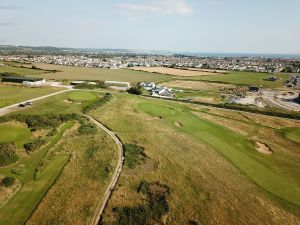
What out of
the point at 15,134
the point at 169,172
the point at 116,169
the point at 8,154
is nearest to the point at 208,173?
the point at 169,172

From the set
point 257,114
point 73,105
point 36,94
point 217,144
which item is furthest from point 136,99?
point 217,144

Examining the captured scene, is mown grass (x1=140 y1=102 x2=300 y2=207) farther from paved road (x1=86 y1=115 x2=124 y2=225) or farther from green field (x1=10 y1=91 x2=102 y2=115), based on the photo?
green field (x1=10 y1=91 x2=102 y2=115)

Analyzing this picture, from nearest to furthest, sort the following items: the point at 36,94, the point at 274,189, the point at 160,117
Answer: the point at 274,189
the point at 160,117
the point at 36,94

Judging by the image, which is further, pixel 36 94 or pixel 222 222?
pixel 36 94

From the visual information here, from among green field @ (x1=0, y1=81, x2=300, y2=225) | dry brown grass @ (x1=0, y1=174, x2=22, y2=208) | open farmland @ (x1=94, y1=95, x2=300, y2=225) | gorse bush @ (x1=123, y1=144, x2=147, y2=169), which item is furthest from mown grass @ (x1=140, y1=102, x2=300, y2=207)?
dry brown grass @ (x1=0, y1=174, x2=22, y2=208)

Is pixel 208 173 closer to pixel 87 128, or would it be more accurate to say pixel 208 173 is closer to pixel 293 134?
pixel 87 128

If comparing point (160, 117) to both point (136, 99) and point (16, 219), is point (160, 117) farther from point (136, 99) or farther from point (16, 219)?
point (16, 219)
